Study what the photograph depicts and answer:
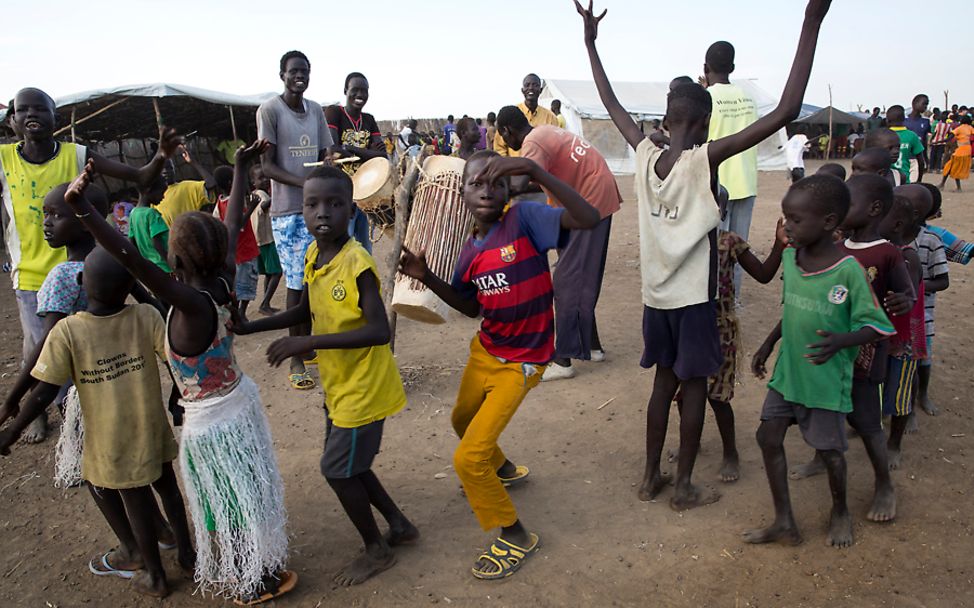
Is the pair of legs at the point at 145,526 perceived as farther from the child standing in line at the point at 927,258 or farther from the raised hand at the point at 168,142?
the child standing in line at the point at 927,258

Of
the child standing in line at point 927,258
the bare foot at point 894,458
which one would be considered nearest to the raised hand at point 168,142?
the child standing in line at point 927,258

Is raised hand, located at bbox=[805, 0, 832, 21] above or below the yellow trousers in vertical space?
above

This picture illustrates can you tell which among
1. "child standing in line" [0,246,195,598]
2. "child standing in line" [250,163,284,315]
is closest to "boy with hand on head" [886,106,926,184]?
"child standing in line" [250,163,284,315]

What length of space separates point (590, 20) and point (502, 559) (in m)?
2.42

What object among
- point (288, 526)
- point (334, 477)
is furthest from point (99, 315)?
point (288, 526)

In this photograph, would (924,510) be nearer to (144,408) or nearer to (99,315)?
(144,408)

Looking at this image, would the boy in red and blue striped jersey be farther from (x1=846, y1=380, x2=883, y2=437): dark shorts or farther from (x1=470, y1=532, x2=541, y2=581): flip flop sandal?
(x1=846, y1=380, x2=883, y2=437): dark shorts

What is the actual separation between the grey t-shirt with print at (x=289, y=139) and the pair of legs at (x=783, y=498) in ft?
10.9

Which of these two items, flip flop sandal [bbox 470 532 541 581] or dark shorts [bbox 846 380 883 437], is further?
dark shorts [bbox 846 380 883 437]

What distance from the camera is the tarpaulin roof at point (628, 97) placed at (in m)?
20.8

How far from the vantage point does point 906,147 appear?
24.0 feet

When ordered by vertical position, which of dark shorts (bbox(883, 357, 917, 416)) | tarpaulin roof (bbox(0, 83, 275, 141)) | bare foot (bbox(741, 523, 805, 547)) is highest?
tarpaulin roof (bbox(0, 83, 275, 141))

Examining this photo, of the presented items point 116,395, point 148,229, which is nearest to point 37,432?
point 148,229

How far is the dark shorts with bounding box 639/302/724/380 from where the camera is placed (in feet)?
9.30
